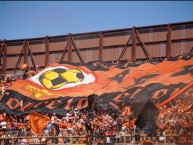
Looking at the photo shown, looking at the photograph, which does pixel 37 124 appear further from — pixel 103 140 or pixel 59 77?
pixel 59 77

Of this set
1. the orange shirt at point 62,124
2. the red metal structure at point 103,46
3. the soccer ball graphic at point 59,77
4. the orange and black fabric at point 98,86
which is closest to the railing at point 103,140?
the orange shirt at point 62,124

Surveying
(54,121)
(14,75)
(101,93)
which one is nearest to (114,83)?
(101,93)

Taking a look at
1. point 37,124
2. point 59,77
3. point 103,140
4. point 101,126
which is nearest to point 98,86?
point 59,77

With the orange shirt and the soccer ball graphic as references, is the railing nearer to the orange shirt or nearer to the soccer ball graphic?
the orange shirt

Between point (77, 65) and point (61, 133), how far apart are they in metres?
13.9

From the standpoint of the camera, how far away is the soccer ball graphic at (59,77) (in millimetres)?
36094

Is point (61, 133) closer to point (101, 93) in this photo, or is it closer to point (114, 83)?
→ point (101, 93)

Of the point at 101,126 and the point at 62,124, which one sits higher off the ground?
the point at 62,124

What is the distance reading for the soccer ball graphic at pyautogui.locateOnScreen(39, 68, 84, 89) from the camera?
36.1 m

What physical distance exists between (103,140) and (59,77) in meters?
15.7

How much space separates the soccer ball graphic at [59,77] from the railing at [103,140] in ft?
36.4

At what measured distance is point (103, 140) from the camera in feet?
72.4

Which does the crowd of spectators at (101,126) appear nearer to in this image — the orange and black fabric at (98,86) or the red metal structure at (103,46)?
the orange and black fabric at (98,86)

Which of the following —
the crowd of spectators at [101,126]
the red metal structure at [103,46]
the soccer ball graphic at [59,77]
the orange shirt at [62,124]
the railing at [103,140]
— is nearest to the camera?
the railing at [103,140]
